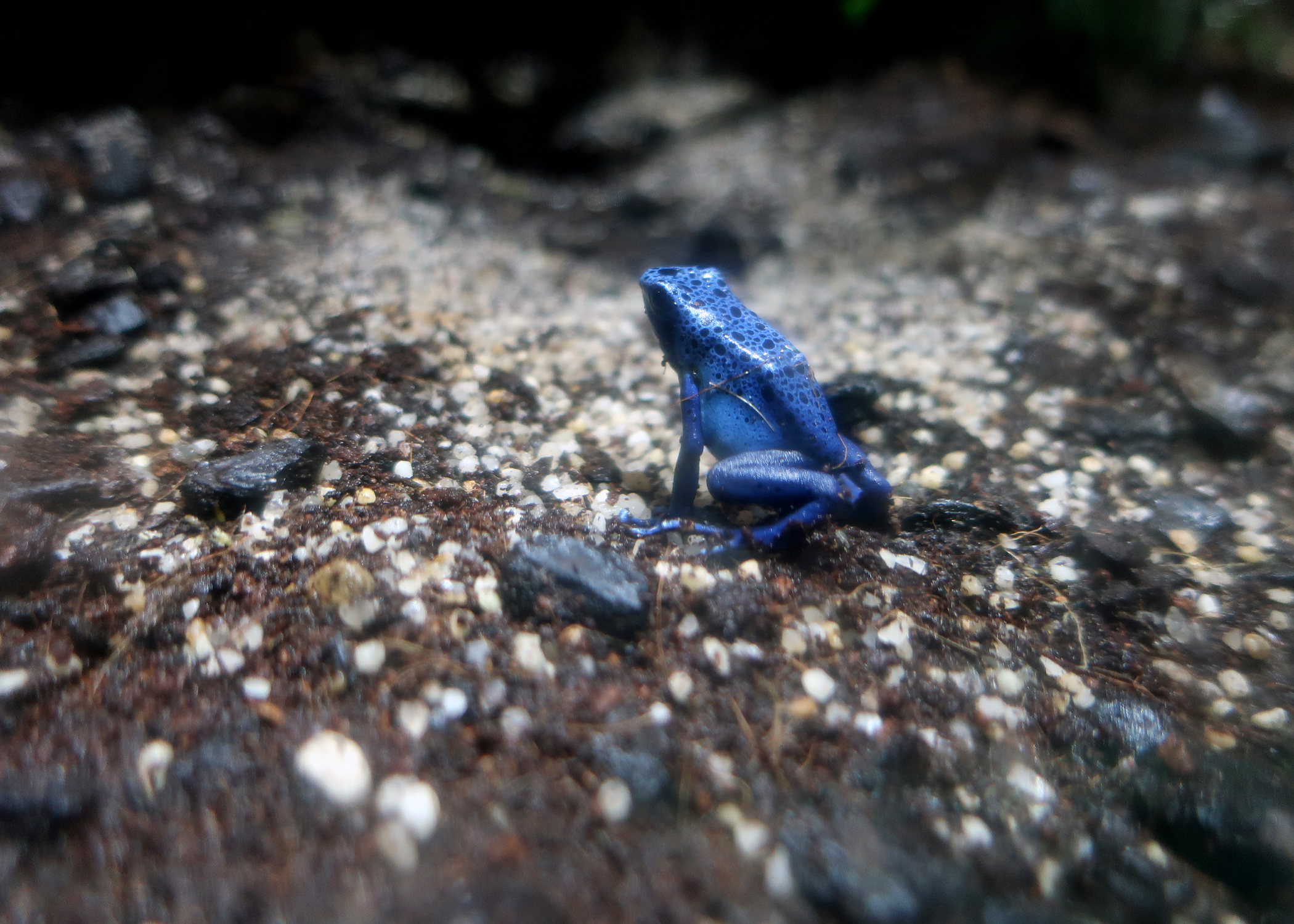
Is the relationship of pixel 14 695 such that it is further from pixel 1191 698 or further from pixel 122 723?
pixel 1191 698

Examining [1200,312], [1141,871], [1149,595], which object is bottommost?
[1141,871]

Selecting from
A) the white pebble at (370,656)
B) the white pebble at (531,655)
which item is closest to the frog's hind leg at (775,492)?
the white pebble at (531,655)

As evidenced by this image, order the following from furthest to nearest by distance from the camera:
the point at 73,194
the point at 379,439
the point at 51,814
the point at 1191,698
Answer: the point at 73,194
the point at 379,439
the point at 1191,698
the point at 51,814

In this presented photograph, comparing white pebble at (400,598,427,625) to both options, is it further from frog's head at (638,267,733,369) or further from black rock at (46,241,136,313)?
black rock at (46,241,136,313)

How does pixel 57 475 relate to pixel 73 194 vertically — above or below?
below

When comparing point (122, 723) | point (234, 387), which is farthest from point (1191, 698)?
point (234, 387)

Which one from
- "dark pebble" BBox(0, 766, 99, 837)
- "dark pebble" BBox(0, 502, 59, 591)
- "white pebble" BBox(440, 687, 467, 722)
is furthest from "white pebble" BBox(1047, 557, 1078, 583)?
"dark pebble" BBox(0, 502, 59, 591)
